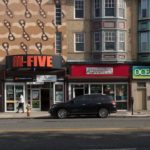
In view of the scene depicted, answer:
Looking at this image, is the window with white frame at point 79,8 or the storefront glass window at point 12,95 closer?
the storefront glass window at point 12,95

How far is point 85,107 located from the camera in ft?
123

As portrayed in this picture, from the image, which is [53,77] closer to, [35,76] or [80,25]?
[35,76]

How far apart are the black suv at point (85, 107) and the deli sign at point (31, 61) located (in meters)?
7.76

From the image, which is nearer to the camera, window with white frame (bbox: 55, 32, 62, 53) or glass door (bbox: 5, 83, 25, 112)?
glass door (bbox: 5, 83, 25, 112)

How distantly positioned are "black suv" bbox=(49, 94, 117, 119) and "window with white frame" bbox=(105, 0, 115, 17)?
1104 centimetres

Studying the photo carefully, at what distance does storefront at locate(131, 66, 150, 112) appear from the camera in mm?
47000

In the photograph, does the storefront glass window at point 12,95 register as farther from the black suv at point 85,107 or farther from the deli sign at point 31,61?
the black suv at point 85,107

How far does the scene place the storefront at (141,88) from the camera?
1850 inches

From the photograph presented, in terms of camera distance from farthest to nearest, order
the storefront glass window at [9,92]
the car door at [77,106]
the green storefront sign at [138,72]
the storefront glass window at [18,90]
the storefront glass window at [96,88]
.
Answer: the storefront glass window at [96,88], the green storefront sign at [138,72], the storefront glass window at [18,90], the storefront glass window at [9,92], the car door at [77,106]

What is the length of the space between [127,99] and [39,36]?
934 centimetres

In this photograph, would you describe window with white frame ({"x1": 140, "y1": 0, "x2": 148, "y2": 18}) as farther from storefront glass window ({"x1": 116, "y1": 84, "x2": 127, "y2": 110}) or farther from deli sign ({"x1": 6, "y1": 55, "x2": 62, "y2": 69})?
deli sign ({"x1": 6, "y1": 55, "x2": 62, "y2": 69})

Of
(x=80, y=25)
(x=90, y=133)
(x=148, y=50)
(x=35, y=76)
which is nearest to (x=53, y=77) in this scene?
(x=35, y=76)

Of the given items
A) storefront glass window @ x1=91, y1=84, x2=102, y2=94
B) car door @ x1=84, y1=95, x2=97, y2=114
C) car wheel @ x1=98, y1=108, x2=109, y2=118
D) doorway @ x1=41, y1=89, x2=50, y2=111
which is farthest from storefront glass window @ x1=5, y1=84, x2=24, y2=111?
car wheel @ x1=98, y1=108, x2=109, y2=118

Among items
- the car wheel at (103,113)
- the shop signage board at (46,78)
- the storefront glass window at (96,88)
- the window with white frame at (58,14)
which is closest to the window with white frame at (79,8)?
the window with white frame at (58,14)
